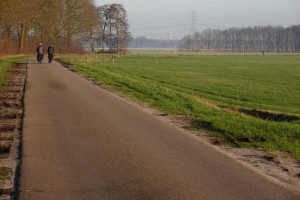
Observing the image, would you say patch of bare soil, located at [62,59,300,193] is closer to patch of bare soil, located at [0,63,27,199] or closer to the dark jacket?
patch of bare soil, located at [0,63,27,199]

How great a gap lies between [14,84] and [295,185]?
614 inches

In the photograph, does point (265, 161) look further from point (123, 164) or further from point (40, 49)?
point (40, 49)

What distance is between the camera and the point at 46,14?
58.0 m

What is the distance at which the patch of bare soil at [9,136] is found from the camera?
5.57 meters

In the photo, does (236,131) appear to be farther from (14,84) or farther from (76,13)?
(76,13)

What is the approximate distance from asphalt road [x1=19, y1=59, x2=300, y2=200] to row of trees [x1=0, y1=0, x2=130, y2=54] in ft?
95.5

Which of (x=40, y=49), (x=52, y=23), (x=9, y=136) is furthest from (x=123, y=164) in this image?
(x=52, y=23)

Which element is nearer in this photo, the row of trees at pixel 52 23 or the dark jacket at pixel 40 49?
the dark jacket at pixel 40 49

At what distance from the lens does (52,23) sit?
6078cm

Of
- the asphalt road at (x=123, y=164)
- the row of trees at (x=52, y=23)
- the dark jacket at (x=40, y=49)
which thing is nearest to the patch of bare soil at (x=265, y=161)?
the asphalt road at (x=123, y=164)

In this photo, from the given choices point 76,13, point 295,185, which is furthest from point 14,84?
point 76,13

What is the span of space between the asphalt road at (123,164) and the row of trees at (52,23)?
29.1 meters

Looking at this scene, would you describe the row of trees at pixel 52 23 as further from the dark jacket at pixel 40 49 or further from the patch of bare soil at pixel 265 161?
the patch of bare soil at pixel 265 161

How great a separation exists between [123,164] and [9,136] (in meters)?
3.26
